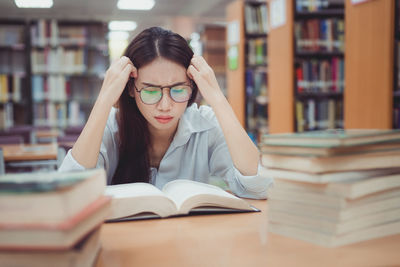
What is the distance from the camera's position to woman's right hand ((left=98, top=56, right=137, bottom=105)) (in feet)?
4.50

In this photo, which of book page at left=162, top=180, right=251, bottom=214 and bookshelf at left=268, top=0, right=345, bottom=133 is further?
bookshelf at left=268, top=0, right=345, bottom=133

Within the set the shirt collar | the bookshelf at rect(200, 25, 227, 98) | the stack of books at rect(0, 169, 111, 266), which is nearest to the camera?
the stack of books at rect(0, 169, 111, 266)

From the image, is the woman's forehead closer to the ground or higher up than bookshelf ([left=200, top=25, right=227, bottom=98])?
closer to the ground

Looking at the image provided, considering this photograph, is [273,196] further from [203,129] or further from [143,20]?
[143,20]

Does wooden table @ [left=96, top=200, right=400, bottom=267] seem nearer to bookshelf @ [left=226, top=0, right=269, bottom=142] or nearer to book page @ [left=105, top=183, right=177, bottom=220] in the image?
book page @ [left=105, top=183, right=177, bottom=220]

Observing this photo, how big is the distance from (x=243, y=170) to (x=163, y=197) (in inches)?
18.1

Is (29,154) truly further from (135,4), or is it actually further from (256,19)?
(135,4)

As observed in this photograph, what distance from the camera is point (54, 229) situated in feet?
1.74

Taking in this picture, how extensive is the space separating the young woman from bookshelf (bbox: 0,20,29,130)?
448cm

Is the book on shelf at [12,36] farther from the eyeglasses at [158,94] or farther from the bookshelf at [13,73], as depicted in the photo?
the eyeglasses at [158,94]

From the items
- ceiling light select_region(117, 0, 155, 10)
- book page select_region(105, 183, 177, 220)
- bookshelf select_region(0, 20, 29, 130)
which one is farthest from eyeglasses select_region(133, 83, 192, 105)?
ceiling light select_region(117, 0, 155, 10)

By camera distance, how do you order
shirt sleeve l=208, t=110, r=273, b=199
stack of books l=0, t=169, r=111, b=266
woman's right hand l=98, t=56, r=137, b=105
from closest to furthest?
stack of books l=0, t=169, r=111, b=266 < shirt sleeve l=208, t=110, r=273, b=199 < woman's right hand l=98, t=56, r=137, b=105

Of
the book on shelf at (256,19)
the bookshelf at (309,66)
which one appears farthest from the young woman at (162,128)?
the book on shelf at (256,19)

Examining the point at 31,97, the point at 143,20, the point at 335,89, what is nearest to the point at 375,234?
the point at 335,89
